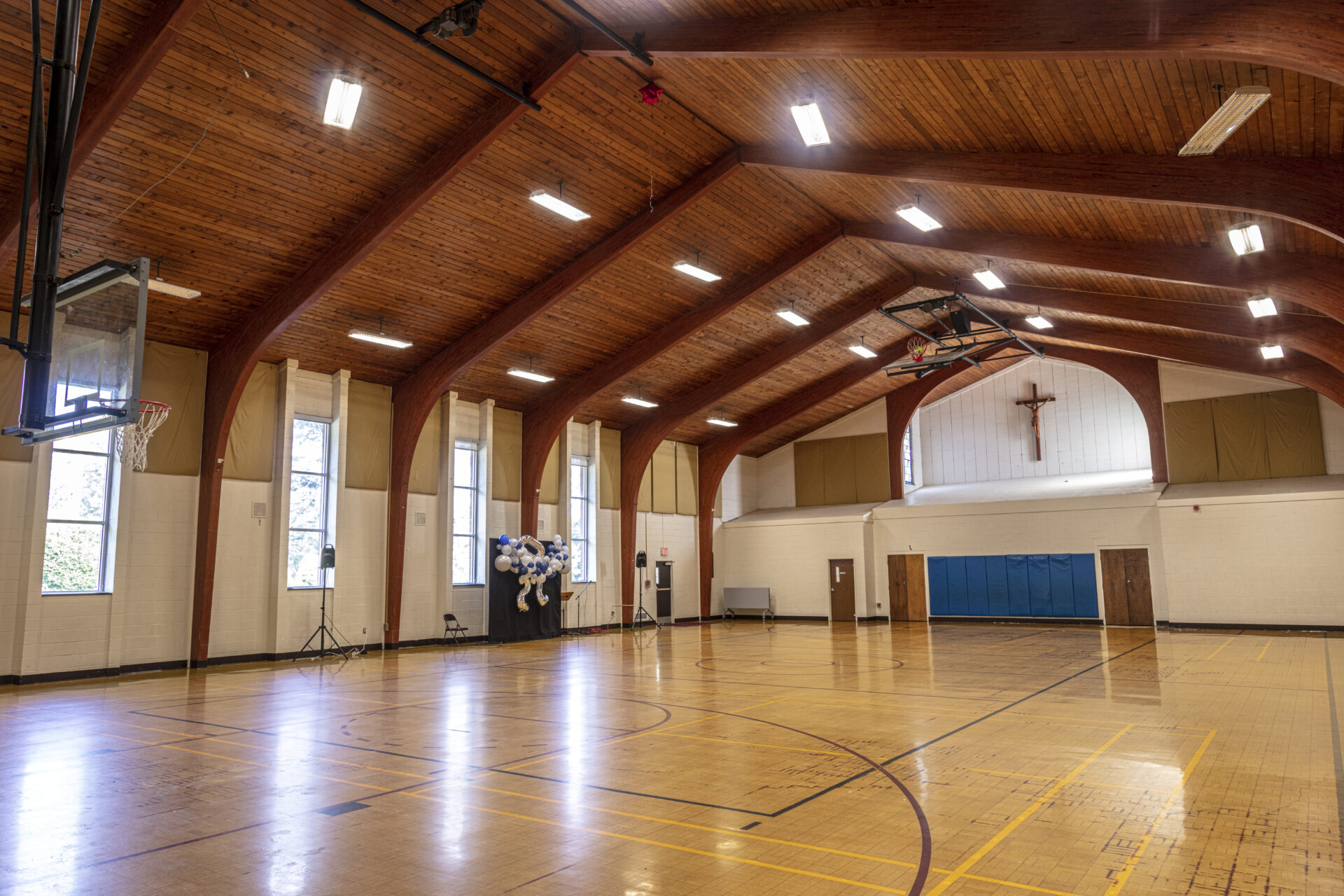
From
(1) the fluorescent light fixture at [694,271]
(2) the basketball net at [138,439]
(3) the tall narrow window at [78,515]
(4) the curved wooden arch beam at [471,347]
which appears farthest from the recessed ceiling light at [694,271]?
(3) the tall narrow window at [78,515]

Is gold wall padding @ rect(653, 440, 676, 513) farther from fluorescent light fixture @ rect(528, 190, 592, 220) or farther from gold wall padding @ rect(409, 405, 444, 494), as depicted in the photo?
fluorescent light fixture @ rect(528, 190, 592, 220)

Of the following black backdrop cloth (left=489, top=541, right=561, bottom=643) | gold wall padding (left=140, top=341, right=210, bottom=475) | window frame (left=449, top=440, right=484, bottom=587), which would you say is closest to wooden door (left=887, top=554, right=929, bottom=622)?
black backdrop cloth (left=489, top=541, right=561, bottom=643)

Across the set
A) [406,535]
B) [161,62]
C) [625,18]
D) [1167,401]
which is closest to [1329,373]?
[1167,401]

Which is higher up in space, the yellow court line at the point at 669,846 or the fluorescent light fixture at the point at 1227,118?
the fluorescent light fixture at the point at 1227,118

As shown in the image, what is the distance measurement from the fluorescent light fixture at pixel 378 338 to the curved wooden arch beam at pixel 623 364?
5696 mm

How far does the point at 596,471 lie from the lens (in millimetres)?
25516

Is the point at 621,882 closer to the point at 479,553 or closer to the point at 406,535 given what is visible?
the point at 406,535

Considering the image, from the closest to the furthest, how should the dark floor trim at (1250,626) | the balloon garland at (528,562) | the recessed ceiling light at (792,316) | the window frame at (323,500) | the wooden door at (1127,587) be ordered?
the window frame at (323,500) < the recessed ceiling light at (792,316) < the dark floor trim at (1250,626) < the balloon garland at (528,562) < the wooden door at (1127,587)

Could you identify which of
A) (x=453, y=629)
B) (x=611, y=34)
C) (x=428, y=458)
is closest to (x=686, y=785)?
(x=611, y=34)

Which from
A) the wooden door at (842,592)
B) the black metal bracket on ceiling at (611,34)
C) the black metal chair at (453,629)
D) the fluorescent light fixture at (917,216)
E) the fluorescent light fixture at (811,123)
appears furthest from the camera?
the wooden door at (842,592)

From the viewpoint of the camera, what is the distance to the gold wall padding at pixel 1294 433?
22.1 m

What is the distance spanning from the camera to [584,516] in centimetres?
2541

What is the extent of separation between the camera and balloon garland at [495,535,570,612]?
21.5 m

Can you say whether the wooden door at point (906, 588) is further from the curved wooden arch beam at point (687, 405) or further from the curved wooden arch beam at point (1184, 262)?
the curved wooden arch beam at point (1184, 262)
